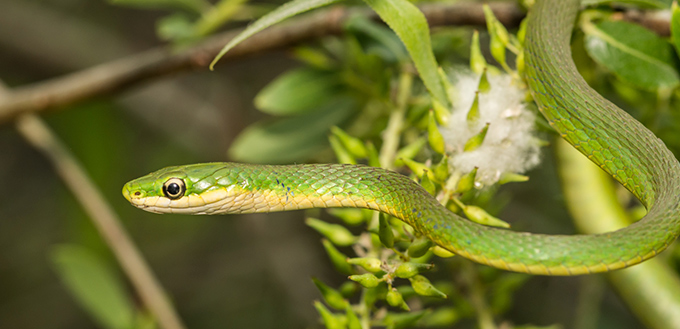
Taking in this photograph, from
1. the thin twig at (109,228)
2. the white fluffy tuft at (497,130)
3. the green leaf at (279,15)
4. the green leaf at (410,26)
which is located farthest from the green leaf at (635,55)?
the thin twig at (109,228)

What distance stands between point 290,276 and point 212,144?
1.82m

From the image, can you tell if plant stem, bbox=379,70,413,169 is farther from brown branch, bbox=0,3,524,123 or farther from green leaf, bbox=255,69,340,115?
green leaf, bbox=255,69,340,115

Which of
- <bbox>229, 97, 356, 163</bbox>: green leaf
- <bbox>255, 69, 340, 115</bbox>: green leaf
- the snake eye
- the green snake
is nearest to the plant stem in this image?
the green snake

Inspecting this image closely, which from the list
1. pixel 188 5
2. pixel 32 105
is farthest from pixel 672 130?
pixel 32 105

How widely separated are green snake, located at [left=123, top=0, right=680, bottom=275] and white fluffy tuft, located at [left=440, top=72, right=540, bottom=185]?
13 centimetres

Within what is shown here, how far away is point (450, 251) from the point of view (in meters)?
1.77

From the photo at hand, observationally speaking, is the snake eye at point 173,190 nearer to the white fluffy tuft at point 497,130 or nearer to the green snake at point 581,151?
the green snake at point 581,151

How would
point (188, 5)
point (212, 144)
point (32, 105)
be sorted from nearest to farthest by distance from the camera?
A: point (188, 5) → point (32, 105) → point (212, 144)

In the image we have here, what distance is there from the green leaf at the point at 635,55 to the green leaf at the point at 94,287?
3.09 metres

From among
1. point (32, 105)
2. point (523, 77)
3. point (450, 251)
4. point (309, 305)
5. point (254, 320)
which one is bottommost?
point (254, 320)

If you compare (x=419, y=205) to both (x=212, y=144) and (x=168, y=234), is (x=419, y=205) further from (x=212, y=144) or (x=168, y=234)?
(x=168, y=234)

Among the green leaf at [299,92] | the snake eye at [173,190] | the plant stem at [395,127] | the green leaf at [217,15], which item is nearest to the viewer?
the plant stem at [395,127]

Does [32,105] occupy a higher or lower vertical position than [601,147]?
higher

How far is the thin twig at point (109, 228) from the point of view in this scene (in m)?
3.60
